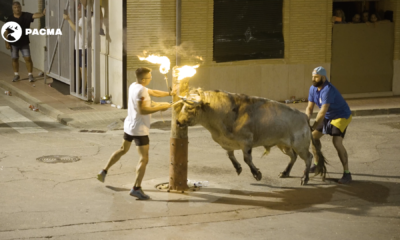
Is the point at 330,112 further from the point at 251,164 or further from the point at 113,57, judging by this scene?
the point at 113,57

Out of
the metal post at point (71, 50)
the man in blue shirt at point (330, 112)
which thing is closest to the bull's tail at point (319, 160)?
the man in blue shirt at point (330, 112)

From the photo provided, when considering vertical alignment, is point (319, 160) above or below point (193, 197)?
above

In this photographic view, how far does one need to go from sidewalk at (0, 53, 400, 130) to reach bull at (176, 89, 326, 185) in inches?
169

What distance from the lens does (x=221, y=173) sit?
11.2m

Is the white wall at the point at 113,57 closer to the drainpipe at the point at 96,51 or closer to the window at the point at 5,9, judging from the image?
the drainpipe at the point at 96,51

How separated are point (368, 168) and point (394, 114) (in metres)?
5.59

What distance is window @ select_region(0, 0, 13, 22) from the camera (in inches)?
971

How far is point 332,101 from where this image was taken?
10570mm

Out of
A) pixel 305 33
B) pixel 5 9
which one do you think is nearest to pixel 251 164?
pixel 305 33

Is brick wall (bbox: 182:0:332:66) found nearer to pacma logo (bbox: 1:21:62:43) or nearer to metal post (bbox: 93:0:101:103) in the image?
metal post (bbox: 93:0:101:103)

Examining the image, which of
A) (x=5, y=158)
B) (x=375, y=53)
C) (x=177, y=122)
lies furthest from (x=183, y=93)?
(x=375, y=53)

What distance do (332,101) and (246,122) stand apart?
1.44m

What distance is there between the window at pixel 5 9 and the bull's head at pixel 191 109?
1640 cm

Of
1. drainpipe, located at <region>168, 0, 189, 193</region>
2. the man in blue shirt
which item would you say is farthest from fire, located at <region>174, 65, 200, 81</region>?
the man in blue shirt
